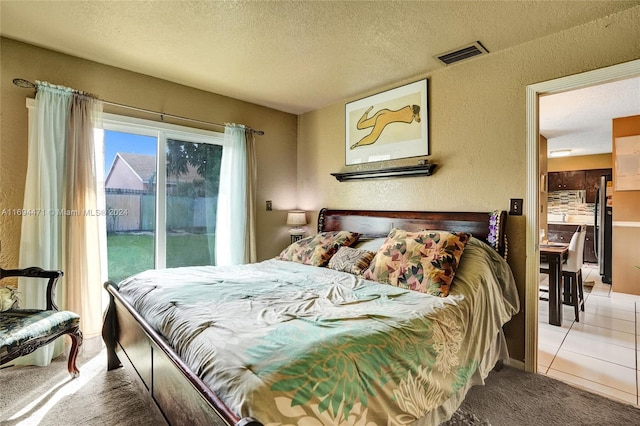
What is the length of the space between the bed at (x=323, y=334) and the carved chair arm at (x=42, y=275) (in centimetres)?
37

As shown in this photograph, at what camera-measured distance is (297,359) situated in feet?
3.64

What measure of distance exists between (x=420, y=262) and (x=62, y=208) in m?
2.89

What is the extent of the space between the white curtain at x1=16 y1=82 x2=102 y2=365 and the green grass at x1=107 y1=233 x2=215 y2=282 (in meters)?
0.35

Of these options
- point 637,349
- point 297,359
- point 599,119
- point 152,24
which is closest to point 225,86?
point 152,24

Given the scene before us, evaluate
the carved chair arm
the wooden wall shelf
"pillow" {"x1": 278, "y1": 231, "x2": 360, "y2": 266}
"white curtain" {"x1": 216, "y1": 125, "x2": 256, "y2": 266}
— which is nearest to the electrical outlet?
the wooden wall shelf

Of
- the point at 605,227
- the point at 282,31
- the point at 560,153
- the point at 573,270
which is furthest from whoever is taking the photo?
the point at 560,153

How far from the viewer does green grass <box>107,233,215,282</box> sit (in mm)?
3109

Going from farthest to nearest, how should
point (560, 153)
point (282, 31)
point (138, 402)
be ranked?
point (560, 153) → point (282, 31) → point (138, 402)

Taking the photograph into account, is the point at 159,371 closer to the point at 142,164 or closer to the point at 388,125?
the point at 142,164

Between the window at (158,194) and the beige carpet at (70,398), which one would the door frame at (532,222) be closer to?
the beige carpet at (70,398)

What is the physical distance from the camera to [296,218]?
4.07 meters

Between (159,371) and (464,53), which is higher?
(464,53)

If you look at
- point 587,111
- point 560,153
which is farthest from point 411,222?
point 560,153

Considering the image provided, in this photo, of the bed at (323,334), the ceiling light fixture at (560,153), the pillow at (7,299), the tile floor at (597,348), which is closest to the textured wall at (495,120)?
the bed at (323,334)
